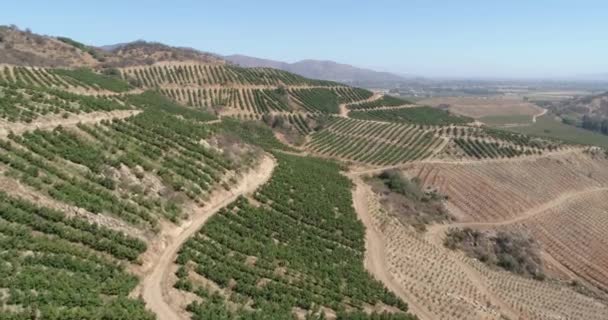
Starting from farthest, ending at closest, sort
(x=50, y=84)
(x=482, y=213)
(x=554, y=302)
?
(x=482, y=213)
(x=50, y=84)
(x=554, y=302)

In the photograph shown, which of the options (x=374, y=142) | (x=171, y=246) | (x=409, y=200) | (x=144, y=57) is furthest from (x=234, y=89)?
(x=171, y=246)

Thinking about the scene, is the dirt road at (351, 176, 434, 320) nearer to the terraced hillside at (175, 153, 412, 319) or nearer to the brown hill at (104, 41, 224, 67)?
the terraced hillside at (175, 153, 412, 319)

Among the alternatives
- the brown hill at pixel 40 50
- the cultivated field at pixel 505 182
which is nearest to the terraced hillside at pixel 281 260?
the cultivated field at pixel 505 182

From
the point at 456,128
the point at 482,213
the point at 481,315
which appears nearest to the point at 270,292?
the point at 481,315

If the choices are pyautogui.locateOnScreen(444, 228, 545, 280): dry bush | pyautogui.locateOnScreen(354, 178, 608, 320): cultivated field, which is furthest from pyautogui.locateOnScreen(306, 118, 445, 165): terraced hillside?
pyautogui.locateOnScreen(354, 178, 608, 320): cultivated field

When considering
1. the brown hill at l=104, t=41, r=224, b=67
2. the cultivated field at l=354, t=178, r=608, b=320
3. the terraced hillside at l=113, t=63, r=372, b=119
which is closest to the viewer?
the cultivated field at l=354, t=178, r=608, b=320

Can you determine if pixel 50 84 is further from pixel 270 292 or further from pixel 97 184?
pixel 270 292

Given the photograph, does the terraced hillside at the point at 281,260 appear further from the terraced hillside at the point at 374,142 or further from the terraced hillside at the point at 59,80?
the terraced hillside at the point at 374,142

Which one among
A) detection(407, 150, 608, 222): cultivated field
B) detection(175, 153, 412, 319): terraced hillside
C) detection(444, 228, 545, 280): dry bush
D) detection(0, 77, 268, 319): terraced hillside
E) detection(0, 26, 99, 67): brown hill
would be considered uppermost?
detection(0, 26, 99, 67): brown hill

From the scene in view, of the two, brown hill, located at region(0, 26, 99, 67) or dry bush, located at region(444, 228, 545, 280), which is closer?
dry bush, located at region(444, 228, 545, 280)
